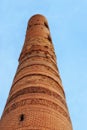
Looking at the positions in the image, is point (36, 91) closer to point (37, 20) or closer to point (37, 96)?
point (37, 96)

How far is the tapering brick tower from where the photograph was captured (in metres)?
9.73

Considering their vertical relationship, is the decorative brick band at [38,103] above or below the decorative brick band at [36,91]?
below

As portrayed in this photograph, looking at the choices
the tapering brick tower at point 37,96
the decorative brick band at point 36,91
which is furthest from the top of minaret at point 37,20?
the decorative brick band at point 36,91

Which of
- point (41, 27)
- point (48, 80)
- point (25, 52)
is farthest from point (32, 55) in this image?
point (41, 27)

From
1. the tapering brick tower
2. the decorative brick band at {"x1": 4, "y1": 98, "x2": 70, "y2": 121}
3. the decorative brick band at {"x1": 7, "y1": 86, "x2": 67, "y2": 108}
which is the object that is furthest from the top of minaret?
the decorative brick band at {"x1": 4, "y1": 98, "x2": 70, "y2": 121}

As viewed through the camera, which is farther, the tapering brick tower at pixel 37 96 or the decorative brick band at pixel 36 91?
the decorative brick band at pixel 36 91

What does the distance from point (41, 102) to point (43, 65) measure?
220 centimetres

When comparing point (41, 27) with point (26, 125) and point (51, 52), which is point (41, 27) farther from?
point (26, 125)

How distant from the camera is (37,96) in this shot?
1050 cm

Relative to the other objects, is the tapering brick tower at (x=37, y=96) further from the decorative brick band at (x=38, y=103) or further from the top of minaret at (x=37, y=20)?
the top of minaret at (x=37, y=20)

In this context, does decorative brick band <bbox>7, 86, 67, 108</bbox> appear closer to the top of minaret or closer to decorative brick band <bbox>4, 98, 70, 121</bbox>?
decorative brick band <bbox>4, 98, 70, 121</bbox>

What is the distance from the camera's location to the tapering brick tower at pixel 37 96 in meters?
9.73

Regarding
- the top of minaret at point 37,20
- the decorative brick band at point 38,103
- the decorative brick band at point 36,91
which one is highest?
the top of minaret at point 37,20

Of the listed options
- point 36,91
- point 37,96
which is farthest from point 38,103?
point 36,91
